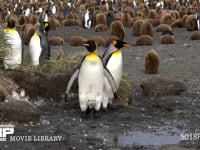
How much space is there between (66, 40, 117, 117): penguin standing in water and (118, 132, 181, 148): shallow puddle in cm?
104

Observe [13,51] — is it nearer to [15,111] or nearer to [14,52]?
[14,52]

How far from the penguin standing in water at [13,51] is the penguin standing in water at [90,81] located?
1627 mm

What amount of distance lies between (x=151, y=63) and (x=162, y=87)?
92.7 inches

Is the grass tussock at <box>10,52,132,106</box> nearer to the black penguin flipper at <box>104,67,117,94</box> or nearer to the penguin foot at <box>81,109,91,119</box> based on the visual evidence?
the black penguin flipper at <box>104,67,117,94</box>

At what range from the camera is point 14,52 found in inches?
374

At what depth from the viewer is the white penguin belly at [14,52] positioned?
932 centimetres

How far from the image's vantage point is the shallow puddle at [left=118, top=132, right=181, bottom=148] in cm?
676

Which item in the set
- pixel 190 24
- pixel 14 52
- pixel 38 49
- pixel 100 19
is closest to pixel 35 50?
pixel 38 49

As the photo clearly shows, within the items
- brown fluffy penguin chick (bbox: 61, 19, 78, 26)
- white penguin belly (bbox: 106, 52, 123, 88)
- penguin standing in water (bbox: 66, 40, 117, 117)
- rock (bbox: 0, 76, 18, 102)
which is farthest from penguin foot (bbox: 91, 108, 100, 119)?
brown fluffy penguin chick (bbox: 61, 19, 78, 26)

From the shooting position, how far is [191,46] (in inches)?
647

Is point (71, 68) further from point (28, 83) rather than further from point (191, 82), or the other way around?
point (191, 82)

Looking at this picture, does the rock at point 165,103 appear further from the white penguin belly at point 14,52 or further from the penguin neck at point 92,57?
the white penguin belly at point 14,52

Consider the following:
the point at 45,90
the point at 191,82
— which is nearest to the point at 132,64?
the point at 191,82

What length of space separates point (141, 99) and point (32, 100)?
6.31ft
